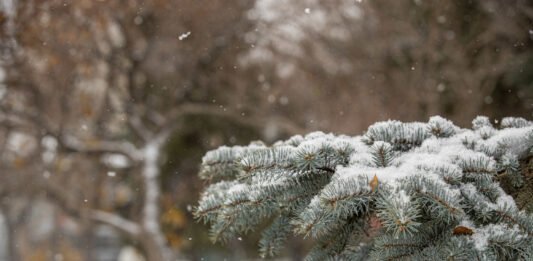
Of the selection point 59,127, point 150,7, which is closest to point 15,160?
point 59,127

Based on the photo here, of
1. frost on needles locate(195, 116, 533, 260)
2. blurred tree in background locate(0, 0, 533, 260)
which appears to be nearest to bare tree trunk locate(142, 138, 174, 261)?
blurred tree in background locate(0, 0, 533, 260)

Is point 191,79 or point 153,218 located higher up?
point 191,79

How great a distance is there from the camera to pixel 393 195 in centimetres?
84

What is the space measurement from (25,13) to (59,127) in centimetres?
164

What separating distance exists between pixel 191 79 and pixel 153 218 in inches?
95.0

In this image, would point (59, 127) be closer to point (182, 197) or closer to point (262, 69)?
point (182, 197)

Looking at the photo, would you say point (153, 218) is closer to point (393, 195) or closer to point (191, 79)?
point (191, 79)

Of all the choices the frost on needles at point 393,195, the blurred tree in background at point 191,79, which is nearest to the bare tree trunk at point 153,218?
the blurred tree in background at point 191,79

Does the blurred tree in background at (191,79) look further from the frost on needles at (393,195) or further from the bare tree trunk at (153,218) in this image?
the frost on needles at (393,195)

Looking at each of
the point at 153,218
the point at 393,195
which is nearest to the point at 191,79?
the point at 153,218

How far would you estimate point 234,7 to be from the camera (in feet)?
19.9

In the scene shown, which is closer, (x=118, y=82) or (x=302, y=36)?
(x=118, y=82)

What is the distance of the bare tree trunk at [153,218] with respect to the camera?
5.23 m

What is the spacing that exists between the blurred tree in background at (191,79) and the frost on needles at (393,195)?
3652 mm
